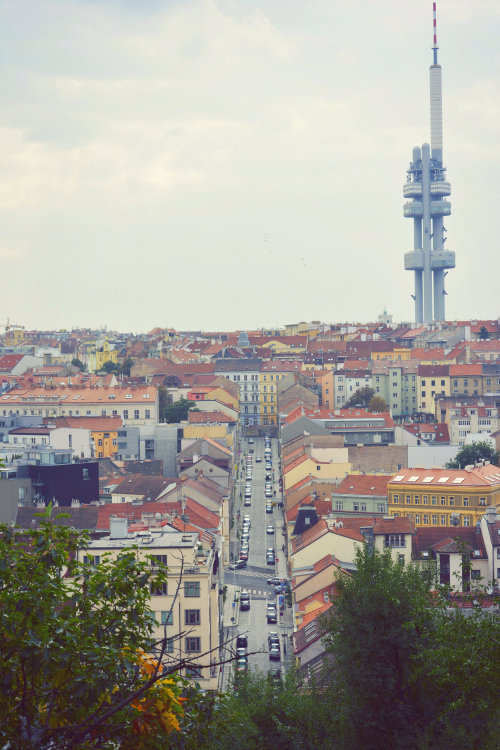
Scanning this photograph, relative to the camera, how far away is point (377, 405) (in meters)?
100

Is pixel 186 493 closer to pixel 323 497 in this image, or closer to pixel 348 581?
pixel 323 497

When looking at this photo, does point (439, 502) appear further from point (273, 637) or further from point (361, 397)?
point (361, 397)

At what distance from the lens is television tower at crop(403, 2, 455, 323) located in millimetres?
172000

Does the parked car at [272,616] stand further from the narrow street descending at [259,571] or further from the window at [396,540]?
the window at [396,540]

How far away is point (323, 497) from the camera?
5631cm

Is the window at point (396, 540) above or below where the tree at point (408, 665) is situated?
below

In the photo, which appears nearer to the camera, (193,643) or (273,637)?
(193,643)

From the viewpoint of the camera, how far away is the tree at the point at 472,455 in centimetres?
6397

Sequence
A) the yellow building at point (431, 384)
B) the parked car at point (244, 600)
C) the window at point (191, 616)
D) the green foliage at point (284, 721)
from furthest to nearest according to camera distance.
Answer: the yellow building at point (431, 384) < the parked car at point (244, 600) < the window at point (191, 616) < the green foliage at point (284, 721)

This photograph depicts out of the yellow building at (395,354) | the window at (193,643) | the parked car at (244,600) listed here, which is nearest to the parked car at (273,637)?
the parked car at (244,600)

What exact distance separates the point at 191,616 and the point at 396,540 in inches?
576

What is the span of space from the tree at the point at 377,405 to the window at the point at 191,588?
69178 mm

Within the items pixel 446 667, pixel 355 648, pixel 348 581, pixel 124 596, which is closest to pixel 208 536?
pixel 348 581

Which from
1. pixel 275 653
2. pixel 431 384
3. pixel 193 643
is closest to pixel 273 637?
pixel 275 653
